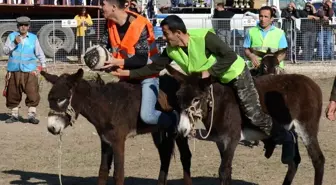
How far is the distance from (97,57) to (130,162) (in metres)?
3.11

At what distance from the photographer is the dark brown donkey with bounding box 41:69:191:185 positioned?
845cm

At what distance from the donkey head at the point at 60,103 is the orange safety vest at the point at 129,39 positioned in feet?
2.05

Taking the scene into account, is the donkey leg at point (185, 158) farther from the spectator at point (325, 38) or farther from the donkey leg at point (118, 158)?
the spectator at point (325, 38)

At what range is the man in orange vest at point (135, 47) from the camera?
878cm

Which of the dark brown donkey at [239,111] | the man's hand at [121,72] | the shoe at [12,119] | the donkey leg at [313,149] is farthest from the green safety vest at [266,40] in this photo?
the shoe at [12,119]

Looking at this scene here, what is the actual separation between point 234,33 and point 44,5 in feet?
22.8

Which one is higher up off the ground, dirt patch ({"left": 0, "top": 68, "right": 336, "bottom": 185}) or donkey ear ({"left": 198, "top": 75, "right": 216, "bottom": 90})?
donkey ear ({"left": 198, "top": 75, "right": 216, "bottom": 90})

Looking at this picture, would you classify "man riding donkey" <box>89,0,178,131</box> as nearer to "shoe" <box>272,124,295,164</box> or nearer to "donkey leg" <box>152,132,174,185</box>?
"donkey leg" <box>152,132,174,185</box>

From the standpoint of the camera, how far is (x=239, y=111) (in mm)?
8828

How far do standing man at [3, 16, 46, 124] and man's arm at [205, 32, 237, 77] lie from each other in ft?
23.2

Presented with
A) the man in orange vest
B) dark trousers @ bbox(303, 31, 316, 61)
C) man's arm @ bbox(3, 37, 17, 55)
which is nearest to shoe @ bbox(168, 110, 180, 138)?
the man in orange vest

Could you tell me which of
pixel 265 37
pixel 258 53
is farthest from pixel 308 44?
pixel 258 53

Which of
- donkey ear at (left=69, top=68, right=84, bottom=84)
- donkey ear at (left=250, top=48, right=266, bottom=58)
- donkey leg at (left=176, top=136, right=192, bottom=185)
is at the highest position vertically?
donkey ear at (left=250, top=48, right=266, bottom=58)

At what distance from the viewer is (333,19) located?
950 inches
